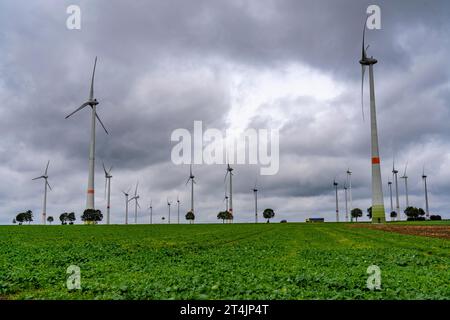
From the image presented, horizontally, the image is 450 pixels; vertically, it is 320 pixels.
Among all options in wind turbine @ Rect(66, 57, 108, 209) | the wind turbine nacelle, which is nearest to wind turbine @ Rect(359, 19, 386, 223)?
the wind turbine nacelle

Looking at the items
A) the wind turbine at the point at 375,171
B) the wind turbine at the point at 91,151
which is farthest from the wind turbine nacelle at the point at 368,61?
the wind turbine at the point at 91,151

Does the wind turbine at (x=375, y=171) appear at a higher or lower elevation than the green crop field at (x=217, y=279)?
higher

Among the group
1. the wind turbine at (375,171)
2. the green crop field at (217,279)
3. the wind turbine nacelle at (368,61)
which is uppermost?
the wind turbine nacelle at (368,61)

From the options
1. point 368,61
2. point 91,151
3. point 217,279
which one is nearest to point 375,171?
point 368,61

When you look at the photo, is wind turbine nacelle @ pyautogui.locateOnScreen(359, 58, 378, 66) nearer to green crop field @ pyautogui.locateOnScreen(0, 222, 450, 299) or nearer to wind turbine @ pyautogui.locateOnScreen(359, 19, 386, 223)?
wind turbine @ pyautogui.locateOnScreen(359, 19, 386, 223)

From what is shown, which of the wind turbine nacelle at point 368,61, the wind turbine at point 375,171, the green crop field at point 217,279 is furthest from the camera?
the wind turbine nacelle at point 368,61

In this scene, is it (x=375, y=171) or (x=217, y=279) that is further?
(x=375, y=171)

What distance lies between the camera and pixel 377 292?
17.6 meters

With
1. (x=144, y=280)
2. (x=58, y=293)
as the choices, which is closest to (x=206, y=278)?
(x=144, y=280)

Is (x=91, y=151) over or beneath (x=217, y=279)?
over

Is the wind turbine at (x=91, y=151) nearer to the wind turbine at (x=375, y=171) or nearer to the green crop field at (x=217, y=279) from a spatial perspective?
the wind turbine at (x=375, y=171)

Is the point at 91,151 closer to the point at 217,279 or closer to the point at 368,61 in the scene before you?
the point at 368,61

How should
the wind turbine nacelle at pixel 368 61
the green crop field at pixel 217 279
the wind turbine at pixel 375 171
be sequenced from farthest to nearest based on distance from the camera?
the wind turbine nacelle at pixel 368 61
the wind turbine at pixel 375 171
the green crop field at pixel 217 279

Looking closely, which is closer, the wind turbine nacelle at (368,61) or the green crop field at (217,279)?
the green crop field at (217,279)
